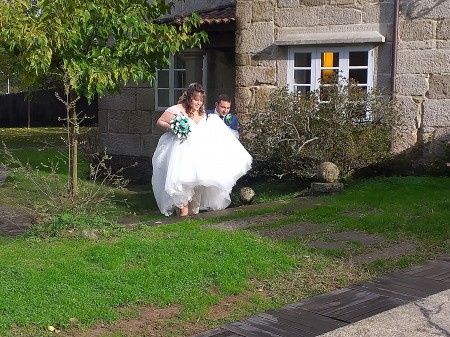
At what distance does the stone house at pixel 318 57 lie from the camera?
37.8ft

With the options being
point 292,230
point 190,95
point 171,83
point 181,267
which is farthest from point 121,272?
point 171,83

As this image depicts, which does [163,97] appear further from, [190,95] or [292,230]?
[292,230]

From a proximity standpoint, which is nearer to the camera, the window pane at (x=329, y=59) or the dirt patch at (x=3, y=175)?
the window pane at (x=329, y=59)

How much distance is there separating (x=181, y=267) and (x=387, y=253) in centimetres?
209

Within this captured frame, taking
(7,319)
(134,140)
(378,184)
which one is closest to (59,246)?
(7,319)

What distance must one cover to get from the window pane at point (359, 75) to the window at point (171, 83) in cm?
400

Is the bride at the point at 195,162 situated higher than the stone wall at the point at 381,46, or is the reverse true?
the stone wall at the point at 381,46

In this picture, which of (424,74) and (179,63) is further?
(179,63)

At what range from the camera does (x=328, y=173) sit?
10391mm

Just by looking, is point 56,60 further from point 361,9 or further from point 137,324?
point 137,324

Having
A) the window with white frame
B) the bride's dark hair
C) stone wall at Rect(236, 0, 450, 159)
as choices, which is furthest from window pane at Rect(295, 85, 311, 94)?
the bride's dark hair

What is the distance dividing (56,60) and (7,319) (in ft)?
20.8

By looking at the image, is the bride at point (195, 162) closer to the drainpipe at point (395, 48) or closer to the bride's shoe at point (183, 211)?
the bride's shoe at point (183, 211)

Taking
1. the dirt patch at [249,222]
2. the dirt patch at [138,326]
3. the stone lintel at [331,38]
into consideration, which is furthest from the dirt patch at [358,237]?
the stone lintel at [331,38]
